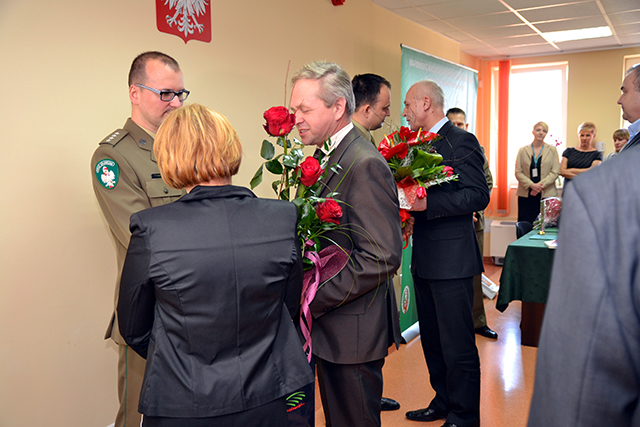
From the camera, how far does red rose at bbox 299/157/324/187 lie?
1535 millimetres

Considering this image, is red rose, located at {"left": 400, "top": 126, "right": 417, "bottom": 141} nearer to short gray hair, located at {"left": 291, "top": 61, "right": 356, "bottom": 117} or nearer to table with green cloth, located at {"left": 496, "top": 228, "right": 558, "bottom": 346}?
short gray hair, located at {"left": 291, "top": 61, "right": 356, "bottom": 117}

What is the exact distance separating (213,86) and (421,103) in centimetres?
133

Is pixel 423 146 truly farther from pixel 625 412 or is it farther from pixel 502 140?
pixel 502 140

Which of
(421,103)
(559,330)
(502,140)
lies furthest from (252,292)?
(502,140)

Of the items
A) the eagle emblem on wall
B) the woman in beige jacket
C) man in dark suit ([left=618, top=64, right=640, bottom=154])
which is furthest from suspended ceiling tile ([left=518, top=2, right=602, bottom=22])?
the eagle emblem on wall

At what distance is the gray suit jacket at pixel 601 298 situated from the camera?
0.55m

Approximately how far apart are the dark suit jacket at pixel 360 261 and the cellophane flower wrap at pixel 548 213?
3.20 m

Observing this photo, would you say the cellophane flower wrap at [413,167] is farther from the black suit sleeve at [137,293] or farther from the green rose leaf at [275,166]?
the black suit sleeve at [137,293]

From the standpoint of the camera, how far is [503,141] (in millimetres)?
8336

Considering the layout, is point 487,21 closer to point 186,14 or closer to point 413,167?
point 186,14

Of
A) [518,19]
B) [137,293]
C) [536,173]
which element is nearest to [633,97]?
[137,293]

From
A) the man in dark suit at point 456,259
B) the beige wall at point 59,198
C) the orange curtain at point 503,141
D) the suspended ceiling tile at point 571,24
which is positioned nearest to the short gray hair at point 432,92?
the man in dark suit at point 456,259

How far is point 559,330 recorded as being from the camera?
23.3 inches

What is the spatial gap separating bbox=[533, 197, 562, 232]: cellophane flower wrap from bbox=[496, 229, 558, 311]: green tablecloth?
0.60 metres
